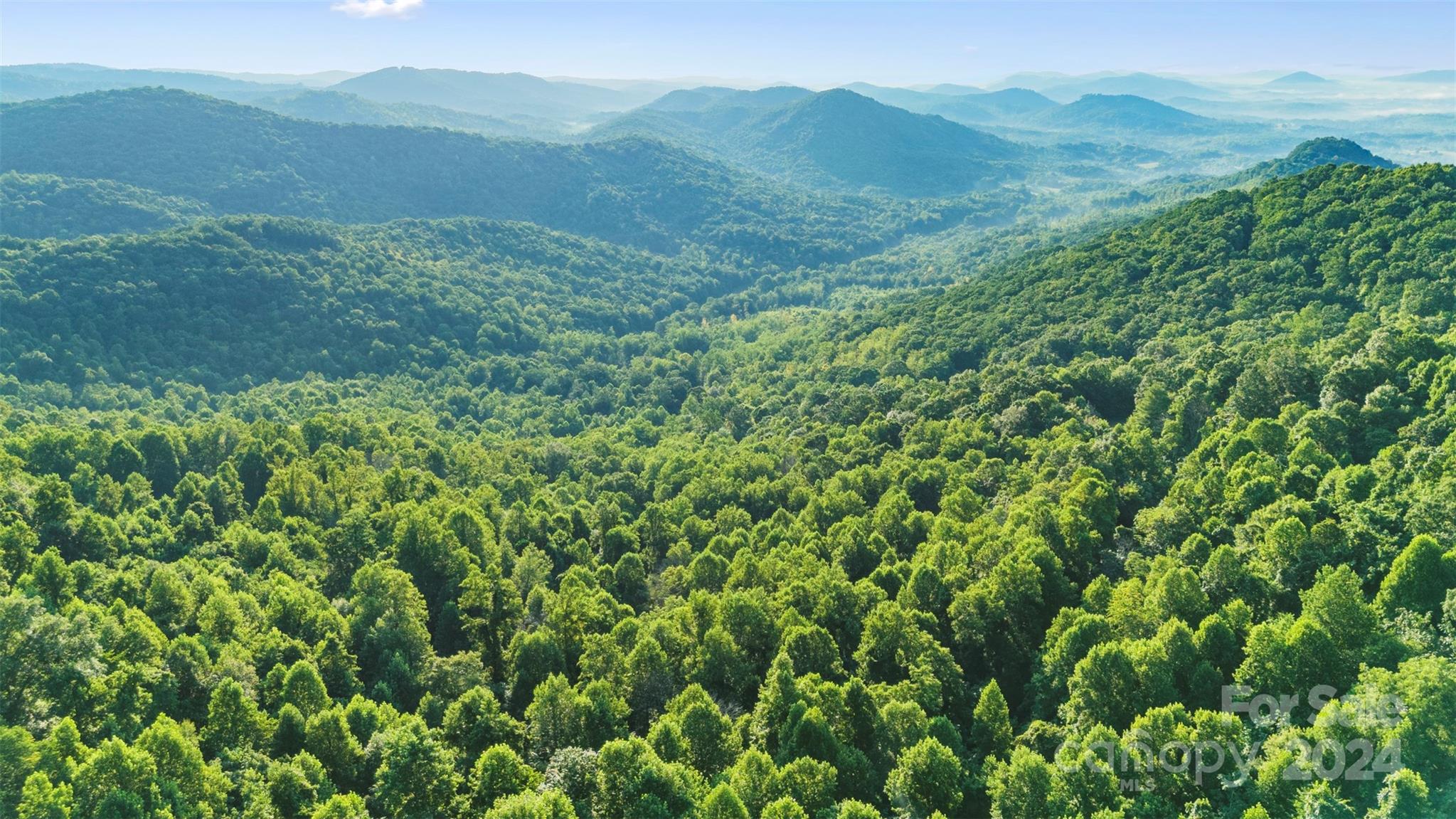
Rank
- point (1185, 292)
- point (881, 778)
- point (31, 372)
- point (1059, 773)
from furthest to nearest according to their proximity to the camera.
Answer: point (31, 372) → point (1185, 292) → point (881, 778) → point (1059, 773)

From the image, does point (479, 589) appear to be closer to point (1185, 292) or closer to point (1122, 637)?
point (1122, 637)

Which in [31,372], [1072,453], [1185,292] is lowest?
[31,372]

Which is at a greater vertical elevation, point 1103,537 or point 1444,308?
point 1444,308

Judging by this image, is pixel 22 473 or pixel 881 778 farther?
pixel 22 473

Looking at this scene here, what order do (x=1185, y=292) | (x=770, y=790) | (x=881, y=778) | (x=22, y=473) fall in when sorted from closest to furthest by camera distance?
(x=770, y=790) → (x=881, y=778) → (x=22, y=473) → (x=1185, y=292)

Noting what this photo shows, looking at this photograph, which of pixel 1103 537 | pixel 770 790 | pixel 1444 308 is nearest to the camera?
pixel 770 790

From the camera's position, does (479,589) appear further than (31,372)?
No

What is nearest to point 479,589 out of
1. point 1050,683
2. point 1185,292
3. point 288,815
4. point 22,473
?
point 288,815

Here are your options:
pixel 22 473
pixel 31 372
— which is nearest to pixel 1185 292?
pixel 22 473

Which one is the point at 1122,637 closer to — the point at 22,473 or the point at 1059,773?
the point at 1059,773
